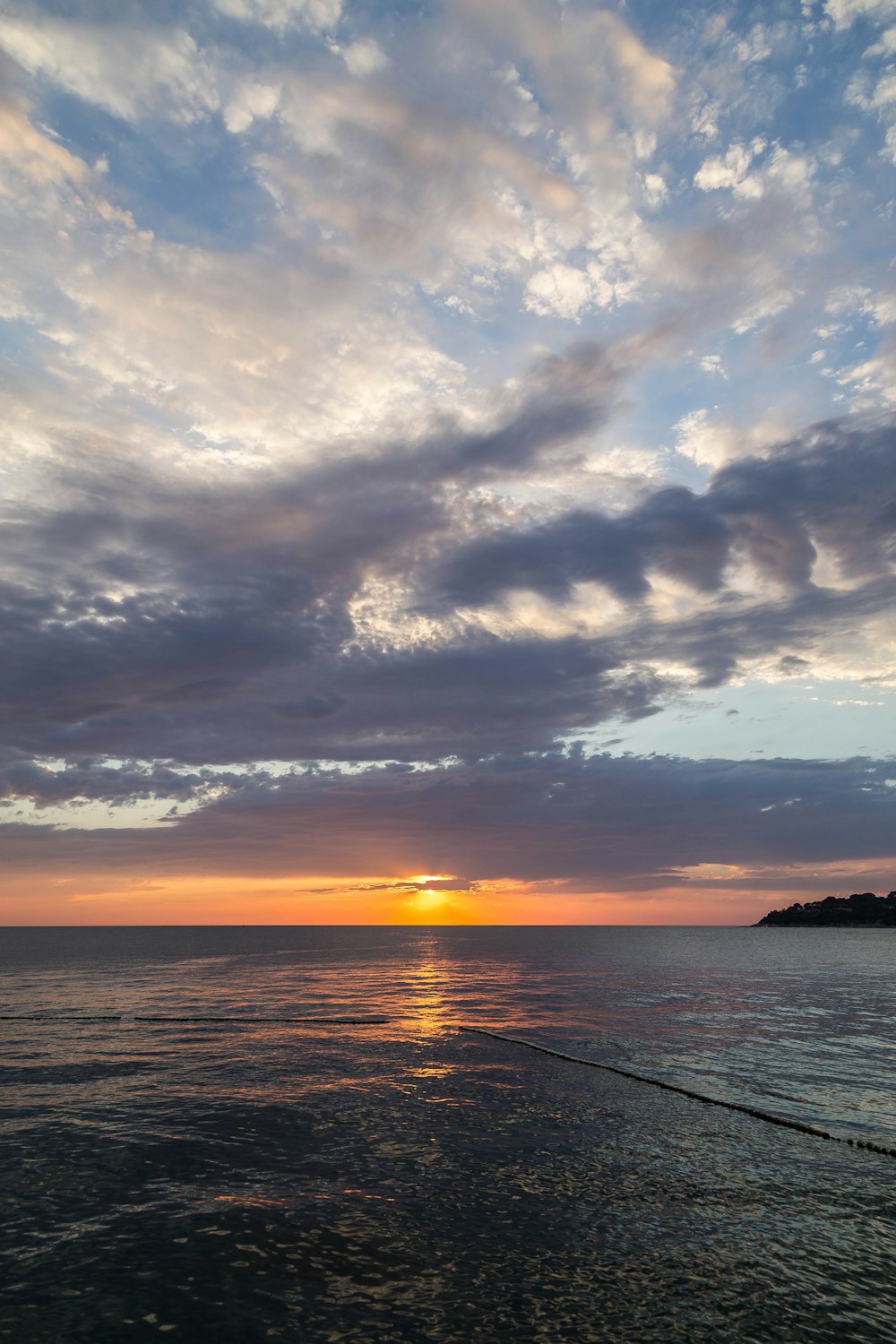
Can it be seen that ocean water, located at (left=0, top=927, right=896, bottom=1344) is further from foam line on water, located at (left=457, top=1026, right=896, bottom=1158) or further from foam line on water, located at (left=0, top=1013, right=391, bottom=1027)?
foam line on water, located at (left=0, top=1013, right=391, bottom=1027)

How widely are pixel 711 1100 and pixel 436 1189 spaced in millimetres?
17249

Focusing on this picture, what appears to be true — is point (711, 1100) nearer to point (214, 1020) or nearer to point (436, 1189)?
point (436, 1189)

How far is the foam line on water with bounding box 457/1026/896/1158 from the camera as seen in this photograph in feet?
88.8

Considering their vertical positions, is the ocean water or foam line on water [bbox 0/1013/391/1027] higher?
the ocean water

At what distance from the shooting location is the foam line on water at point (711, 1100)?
27062 millimetres

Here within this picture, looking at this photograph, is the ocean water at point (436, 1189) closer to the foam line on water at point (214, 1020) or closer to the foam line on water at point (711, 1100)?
the foam line on water at point (711, 1100)

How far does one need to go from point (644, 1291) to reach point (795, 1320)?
294 cm

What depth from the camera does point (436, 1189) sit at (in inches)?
848

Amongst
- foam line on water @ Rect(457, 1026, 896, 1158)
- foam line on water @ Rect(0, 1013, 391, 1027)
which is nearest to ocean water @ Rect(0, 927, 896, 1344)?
foam line on water @ Rect(457, 1026, 896, 1158)

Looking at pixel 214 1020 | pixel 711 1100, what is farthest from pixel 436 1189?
pixel 214 1020

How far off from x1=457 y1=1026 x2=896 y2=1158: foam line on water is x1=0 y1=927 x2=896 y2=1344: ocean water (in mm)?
668

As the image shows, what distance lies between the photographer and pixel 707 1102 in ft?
108

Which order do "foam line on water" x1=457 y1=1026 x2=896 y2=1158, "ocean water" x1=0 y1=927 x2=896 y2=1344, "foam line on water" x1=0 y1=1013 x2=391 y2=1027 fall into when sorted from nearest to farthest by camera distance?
"ocean water" x1=0 y1=927 x2=896 y2=1344 < "foam line on water" x1=457 y1=1026 x2=896 y2=1158 < "foam line on water" x1=0 y1=1013 x2=391 y2=1027

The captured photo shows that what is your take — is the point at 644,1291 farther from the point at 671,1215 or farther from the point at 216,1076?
the point at 216,1076
